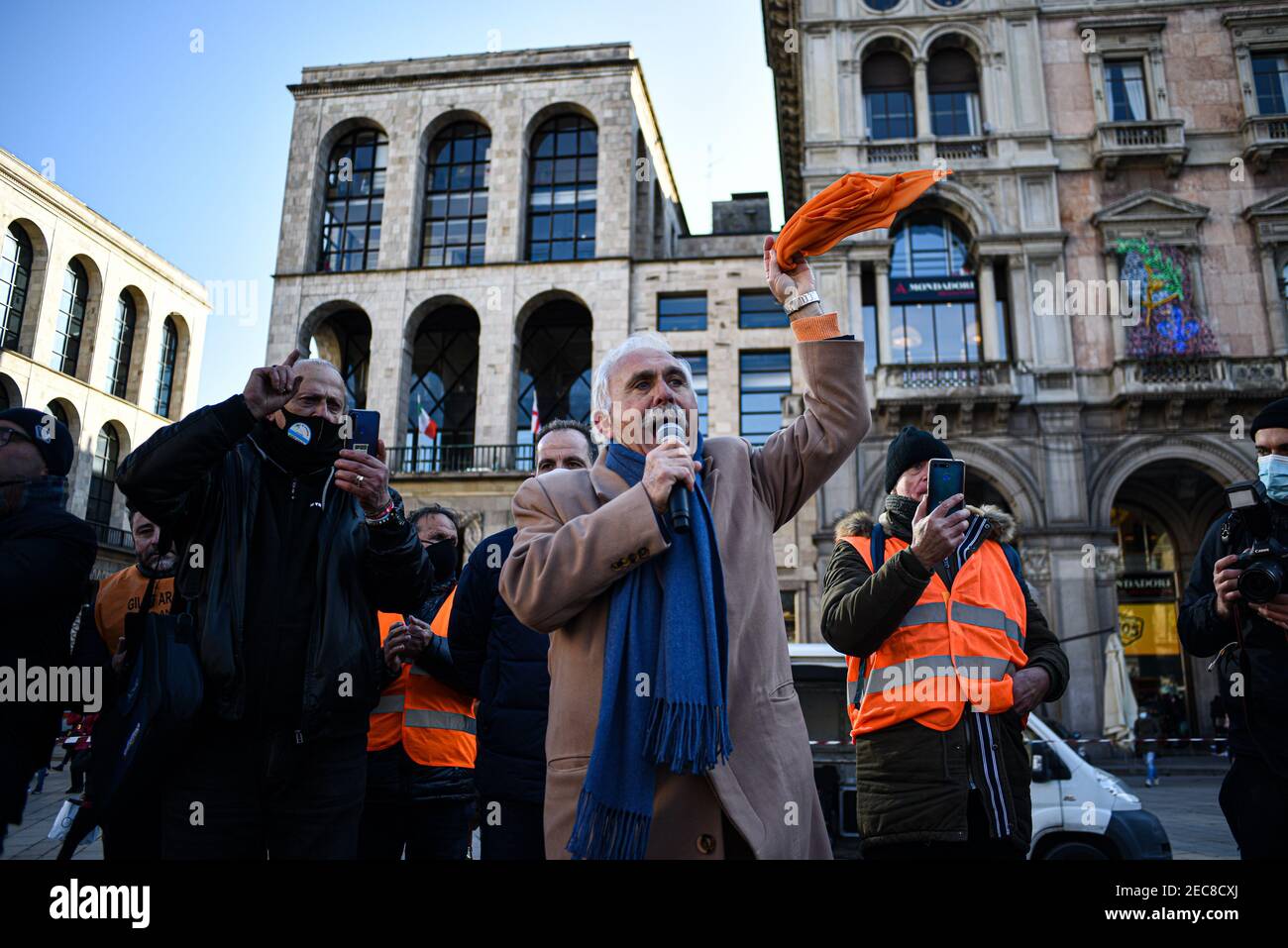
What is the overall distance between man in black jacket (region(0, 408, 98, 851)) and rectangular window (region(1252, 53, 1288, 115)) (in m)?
29.7

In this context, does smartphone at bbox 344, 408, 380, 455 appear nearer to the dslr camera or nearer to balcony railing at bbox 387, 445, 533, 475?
the dslr camera

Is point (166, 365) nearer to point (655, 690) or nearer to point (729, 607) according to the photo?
point (729, 607)

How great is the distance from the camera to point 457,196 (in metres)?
29.6

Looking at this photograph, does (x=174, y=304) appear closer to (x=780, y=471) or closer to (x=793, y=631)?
(x=793, y=631)

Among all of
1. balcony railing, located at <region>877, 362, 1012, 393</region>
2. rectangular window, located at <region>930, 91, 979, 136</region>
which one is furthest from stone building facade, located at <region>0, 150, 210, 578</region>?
rectangular window, located at <region>930, 91, 979, 136</region>

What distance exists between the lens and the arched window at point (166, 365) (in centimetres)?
3922

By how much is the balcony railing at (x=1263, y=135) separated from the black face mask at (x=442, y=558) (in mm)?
26457

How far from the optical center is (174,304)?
1553 inches

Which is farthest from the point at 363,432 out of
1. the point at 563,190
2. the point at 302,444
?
the point at 563,190

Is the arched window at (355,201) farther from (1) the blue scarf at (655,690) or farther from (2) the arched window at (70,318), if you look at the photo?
(1) the blue scarf at (655,690)

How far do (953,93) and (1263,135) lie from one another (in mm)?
8187

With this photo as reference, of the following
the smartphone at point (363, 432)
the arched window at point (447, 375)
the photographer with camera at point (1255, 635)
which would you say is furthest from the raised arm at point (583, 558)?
the arched window at point (447, 375)

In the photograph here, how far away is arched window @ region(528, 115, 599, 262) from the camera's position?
28656 millimetres
